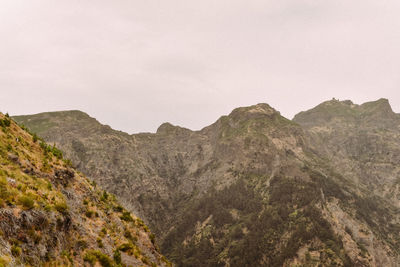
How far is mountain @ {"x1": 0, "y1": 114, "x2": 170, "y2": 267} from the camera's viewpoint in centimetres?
1399

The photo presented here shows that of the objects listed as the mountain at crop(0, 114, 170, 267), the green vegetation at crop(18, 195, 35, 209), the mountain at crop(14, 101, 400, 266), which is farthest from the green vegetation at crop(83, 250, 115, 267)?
the mountain at crop(14, 101, 400, 266)

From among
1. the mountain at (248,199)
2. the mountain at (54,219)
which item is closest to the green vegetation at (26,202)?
the mountain at (54,219)

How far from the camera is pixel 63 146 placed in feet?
514

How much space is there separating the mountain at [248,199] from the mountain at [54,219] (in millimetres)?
85451

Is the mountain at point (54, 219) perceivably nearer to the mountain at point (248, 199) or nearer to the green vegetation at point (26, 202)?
the green vegetation at point (26, 202)

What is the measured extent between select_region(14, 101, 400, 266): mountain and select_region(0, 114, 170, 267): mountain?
85.5 m

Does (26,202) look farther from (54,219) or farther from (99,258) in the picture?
(99,258)

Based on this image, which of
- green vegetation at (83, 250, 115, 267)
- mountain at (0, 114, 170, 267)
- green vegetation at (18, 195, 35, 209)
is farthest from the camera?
green vegetation at (83, 250, 115, 267)

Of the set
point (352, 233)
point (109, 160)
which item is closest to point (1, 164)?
point (352, 233)

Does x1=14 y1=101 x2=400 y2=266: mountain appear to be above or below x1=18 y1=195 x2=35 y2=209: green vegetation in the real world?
below

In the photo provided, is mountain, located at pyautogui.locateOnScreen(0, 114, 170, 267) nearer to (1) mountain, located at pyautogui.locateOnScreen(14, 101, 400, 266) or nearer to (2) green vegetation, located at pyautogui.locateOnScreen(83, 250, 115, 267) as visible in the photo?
(2) green vegetation, located at pyautogui.locateOnScreen(83, 250, 115, 267)

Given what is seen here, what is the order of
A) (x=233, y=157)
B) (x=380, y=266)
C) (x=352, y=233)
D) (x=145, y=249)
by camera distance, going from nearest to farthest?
1. (x=145, y=249)
2. (x=380, y=266)
3. (x=352, y=233)
4. (x=233, y=157)

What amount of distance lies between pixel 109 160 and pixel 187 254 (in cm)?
8141

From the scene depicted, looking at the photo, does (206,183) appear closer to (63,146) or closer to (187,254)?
(187,254)
